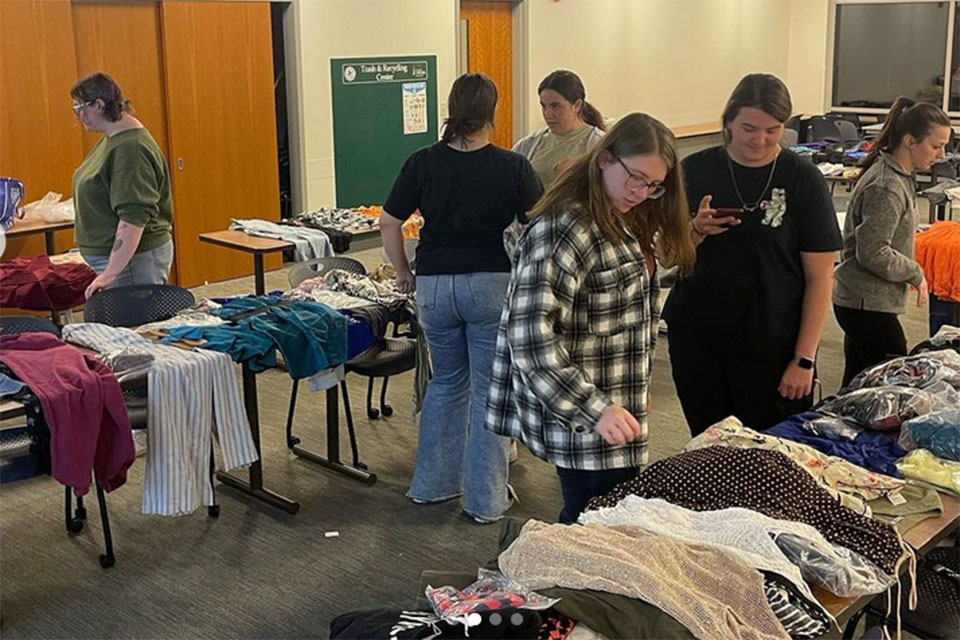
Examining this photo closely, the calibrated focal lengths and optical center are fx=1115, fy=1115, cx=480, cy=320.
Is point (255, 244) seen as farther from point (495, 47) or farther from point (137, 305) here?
point (495, 47)

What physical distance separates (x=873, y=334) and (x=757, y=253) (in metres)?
0.98

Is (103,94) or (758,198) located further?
(103,94)

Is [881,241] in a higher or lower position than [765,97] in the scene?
lower

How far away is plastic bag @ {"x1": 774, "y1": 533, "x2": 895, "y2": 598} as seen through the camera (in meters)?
2.06

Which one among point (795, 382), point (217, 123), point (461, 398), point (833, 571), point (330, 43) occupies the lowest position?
point (461, 398)

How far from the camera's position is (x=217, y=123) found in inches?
300

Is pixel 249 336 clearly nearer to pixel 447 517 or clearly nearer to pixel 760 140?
pixel 447 517

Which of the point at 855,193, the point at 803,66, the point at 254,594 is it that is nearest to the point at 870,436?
the point at 855,193

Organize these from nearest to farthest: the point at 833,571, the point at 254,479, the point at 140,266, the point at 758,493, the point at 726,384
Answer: the point at 833,571 < the point at 758,493 < the point at 726,384 < the point at 254,479 < the point at 140,266

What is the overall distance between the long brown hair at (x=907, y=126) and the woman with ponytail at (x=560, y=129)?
114 centimetres

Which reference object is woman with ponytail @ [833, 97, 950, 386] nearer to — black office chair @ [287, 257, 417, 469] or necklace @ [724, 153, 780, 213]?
necklace @ [724, 153, 780, 213]

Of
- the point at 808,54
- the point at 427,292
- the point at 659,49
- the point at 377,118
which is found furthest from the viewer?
the point at 808,54

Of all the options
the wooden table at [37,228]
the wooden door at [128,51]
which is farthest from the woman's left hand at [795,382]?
the wooden door at [128,51]

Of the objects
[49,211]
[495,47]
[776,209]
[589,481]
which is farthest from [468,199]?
[495,47]
